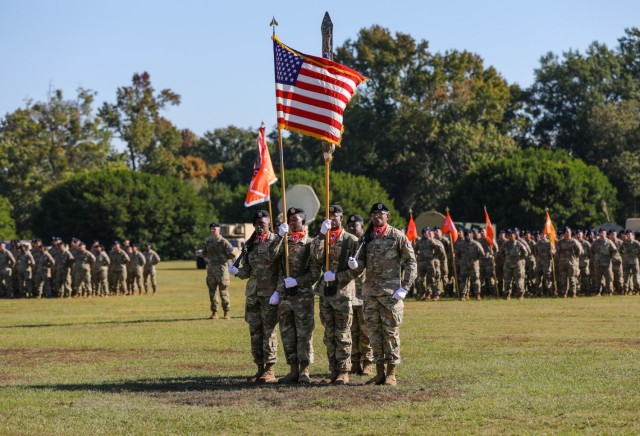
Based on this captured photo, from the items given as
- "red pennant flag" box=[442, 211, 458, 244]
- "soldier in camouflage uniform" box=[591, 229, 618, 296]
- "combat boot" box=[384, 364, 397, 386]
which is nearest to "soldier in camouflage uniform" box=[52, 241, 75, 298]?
"red pennant flag" box=[442, 211, 458, 244]

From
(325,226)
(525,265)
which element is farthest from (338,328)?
(525,265)

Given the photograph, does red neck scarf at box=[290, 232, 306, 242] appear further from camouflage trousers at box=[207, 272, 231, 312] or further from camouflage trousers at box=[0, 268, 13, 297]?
camouflage trousers at box=[0, 268, 13, 297]

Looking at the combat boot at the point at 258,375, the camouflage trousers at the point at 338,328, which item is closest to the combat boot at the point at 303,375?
the camouflage trousers at the point at 338,328

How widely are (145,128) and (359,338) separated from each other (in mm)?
85318

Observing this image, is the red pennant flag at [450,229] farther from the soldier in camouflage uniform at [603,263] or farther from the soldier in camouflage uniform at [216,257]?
the soldier in camouflage uniform at [216,257]

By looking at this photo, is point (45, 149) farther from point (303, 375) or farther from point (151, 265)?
point (303, 375)

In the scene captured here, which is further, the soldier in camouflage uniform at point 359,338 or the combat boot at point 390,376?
the soldier in camouflage uniform at point 359,338

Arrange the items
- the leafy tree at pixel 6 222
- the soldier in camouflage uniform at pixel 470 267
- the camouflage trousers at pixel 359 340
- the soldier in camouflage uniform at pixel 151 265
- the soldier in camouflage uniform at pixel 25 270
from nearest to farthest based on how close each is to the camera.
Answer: the camouflage trousers at pixel 359 340 → the soldier in camouflage uniform at pixel 470 267 → the soldier in camouflage uniform at pixel 25 270 → the soldier in camouflage uniform at pixel 151 265 → the leafy tree at pixel 6 222

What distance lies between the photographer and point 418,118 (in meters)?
81.6

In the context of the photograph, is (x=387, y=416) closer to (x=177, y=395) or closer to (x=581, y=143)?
(x=177, y=395)

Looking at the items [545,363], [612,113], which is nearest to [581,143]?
[612,113]

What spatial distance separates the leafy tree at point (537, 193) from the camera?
221ft

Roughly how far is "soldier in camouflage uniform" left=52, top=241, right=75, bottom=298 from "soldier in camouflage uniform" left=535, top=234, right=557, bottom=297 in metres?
15.6

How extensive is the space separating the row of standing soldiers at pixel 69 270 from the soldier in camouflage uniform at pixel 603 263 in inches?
Answer: 576
